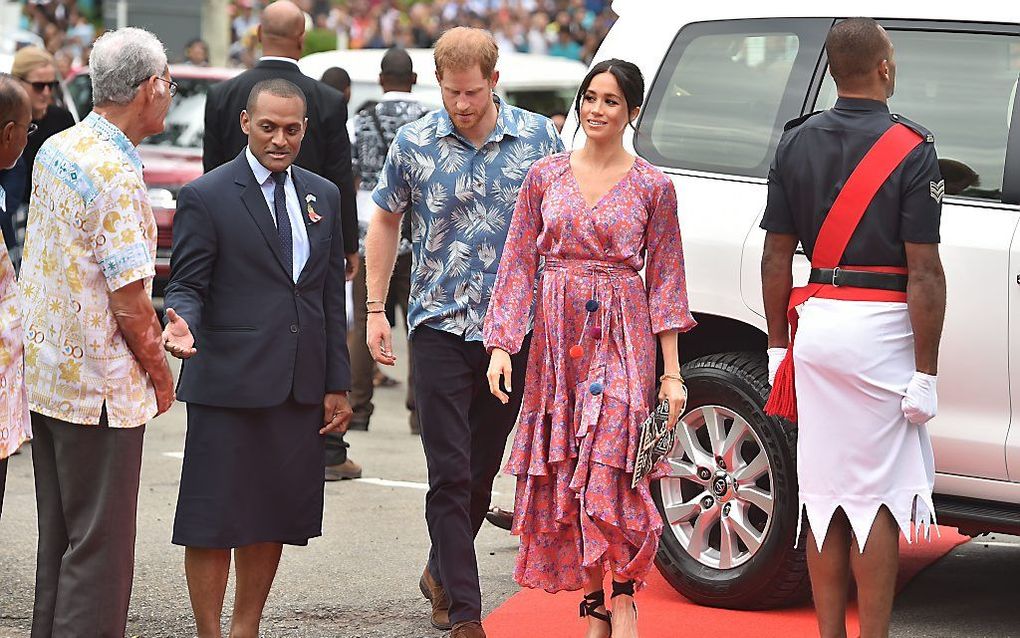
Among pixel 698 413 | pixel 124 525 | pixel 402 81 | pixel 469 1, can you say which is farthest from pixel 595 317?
pixel 469 1

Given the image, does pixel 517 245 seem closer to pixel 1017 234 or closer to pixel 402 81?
pixel 1017 234

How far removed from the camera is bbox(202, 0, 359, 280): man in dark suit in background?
25.5 ft

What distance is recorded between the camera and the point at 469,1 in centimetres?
2788

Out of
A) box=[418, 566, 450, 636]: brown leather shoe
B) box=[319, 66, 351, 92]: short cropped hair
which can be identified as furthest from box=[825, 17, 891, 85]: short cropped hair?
box=[319, 66, 351, 92]: short cropped hair

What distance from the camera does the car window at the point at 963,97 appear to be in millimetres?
5691

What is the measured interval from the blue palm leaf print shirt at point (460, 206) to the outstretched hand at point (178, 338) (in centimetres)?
108

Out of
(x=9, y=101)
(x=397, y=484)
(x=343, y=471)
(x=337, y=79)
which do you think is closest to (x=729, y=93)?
(x=9, y=101)

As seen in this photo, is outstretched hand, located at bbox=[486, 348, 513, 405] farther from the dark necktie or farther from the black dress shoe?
the black dress shoe

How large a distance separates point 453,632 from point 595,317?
1.15 meters

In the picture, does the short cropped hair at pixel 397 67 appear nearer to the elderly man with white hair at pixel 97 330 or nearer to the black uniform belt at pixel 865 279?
the elderly man with white hair at pixel 97 330

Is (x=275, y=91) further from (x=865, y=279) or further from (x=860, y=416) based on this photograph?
(x=860, y=416)

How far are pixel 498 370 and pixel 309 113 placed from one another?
2948 mm

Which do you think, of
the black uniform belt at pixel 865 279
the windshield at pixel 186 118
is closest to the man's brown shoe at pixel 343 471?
the black uniform belt at pixel 865 279

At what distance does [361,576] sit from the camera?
6.58 metres
